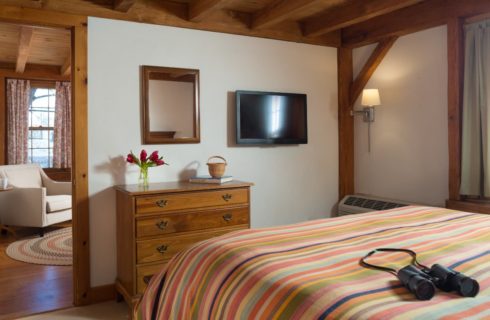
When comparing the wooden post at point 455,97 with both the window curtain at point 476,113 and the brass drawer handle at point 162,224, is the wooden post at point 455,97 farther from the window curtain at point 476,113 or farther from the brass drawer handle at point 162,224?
the brass drawer handle at point 162,224

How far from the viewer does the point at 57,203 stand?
202 inches

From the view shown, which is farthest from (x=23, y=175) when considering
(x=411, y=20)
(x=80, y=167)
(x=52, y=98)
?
(x=411, y=20)

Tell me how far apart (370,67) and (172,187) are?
229 cm

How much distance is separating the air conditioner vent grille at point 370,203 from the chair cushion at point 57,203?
344 cm

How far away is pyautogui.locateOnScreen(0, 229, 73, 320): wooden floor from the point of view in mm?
2949

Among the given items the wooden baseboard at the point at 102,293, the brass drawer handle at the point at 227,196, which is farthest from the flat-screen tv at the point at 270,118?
the wooden baseboard at the point at 102,293

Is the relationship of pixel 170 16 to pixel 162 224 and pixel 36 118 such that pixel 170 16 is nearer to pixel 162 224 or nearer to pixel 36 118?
pixel 162 224

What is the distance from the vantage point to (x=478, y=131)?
3.17 metres

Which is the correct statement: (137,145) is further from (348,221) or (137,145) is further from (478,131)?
(478,131)

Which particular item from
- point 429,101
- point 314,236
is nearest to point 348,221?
point 314,236

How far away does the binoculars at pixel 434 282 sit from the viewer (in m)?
1.08

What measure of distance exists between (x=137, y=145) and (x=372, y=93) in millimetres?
2118

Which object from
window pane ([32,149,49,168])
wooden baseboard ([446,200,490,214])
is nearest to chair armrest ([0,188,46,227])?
window pane ([32,149,49,168])

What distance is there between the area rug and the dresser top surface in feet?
5.04
